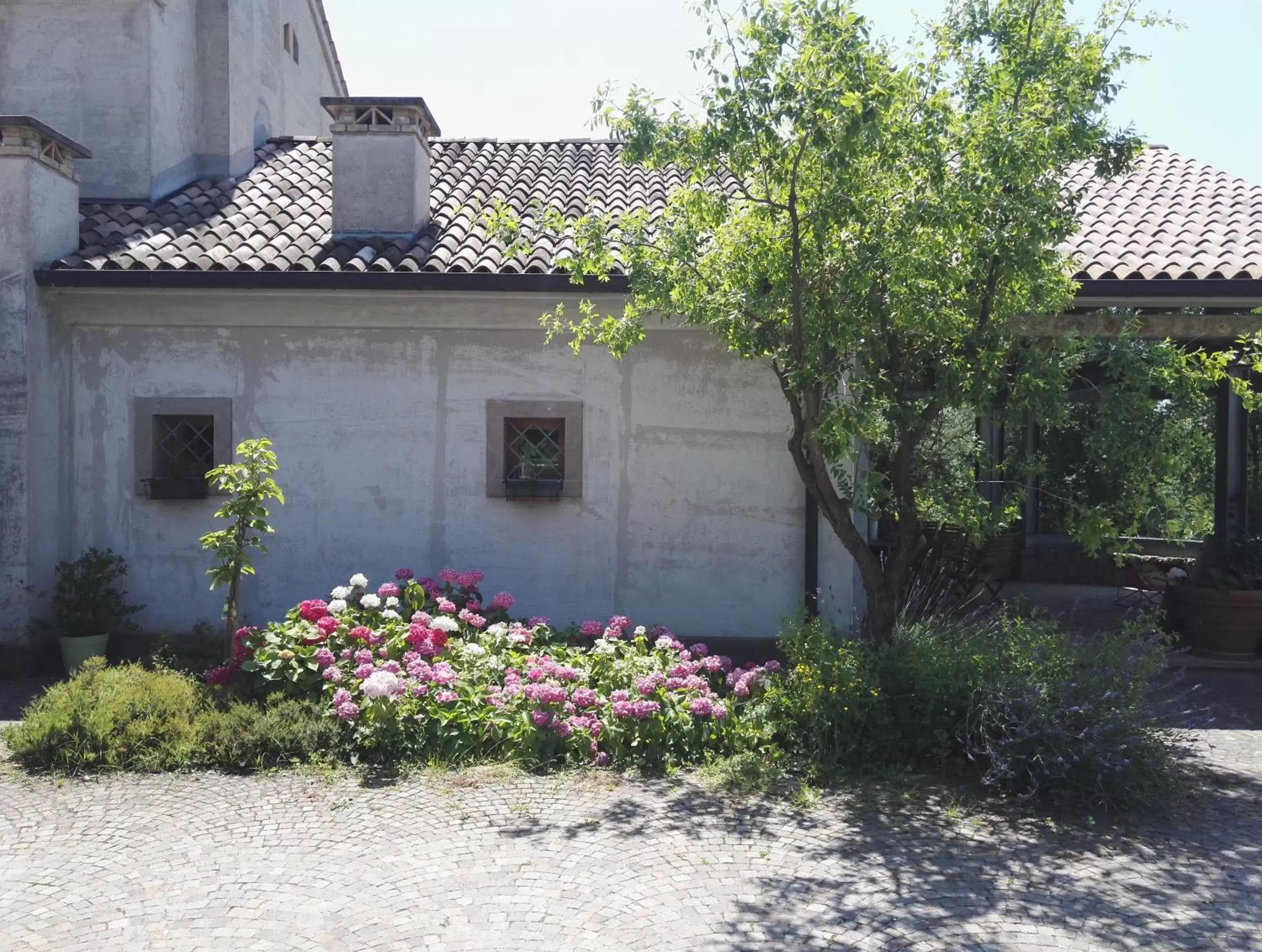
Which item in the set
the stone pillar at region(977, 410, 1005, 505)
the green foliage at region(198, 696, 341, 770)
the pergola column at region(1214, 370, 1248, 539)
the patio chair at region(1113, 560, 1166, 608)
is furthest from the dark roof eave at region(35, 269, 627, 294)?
the pergola column at region(1214, 370, 1248, 539)

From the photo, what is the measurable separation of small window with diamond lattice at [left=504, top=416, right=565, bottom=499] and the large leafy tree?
7.24 feet

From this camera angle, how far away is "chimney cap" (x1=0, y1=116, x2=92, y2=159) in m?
8.11

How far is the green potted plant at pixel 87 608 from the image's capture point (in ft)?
27.3

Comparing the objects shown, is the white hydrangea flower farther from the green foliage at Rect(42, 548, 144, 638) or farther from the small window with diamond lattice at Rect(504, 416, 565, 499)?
the green foliage at Rect(42, 548, 144, 638)

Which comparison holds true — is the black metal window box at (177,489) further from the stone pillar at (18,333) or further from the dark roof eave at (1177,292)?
the dark roof eave at (1177,292)

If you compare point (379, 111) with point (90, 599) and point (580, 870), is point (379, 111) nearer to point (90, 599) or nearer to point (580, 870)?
point (90, 599)

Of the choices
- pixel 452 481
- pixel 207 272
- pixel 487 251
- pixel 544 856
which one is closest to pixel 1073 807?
pixel 544 856

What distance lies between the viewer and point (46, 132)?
8.32 meters

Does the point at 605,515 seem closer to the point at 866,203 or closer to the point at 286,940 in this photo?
the point at 866,203

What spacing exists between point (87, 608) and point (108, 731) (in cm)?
268

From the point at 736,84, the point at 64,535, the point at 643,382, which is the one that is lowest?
the point at 64,535

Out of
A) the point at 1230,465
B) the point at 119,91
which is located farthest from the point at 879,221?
the point at 1230,465

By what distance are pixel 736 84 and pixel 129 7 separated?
725 centimetres

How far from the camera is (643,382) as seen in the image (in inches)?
337
